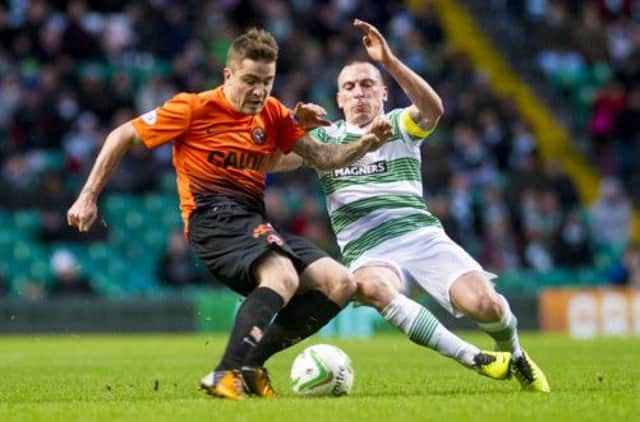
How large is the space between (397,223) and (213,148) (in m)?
1.71

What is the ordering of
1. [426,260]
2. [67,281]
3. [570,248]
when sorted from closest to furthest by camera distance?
1. [426,260]
2. [67,281]
3. [570,248]

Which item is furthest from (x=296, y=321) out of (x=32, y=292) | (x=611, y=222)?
(x=611, y=222)

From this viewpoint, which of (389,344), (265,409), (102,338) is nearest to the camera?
(265,409)

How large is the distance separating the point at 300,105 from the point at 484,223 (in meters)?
12.8

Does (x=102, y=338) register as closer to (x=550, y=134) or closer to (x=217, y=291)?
(x=217, y=291)

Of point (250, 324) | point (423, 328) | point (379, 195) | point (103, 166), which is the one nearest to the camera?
point (250, 324)

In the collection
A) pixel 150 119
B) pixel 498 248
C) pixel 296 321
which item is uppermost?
pixel 150 119

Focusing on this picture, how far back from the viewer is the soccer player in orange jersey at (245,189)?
828 centimetres

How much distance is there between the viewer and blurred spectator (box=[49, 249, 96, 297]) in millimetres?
20016

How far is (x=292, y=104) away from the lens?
21.5 m

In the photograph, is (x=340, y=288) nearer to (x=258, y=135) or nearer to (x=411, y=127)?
(x=258, y=135)

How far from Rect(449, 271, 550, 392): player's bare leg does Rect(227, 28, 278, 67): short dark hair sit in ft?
6.66

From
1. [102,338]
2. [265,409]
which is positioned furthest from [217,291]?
[265,409]

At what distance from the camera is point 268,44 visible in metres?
8.45
